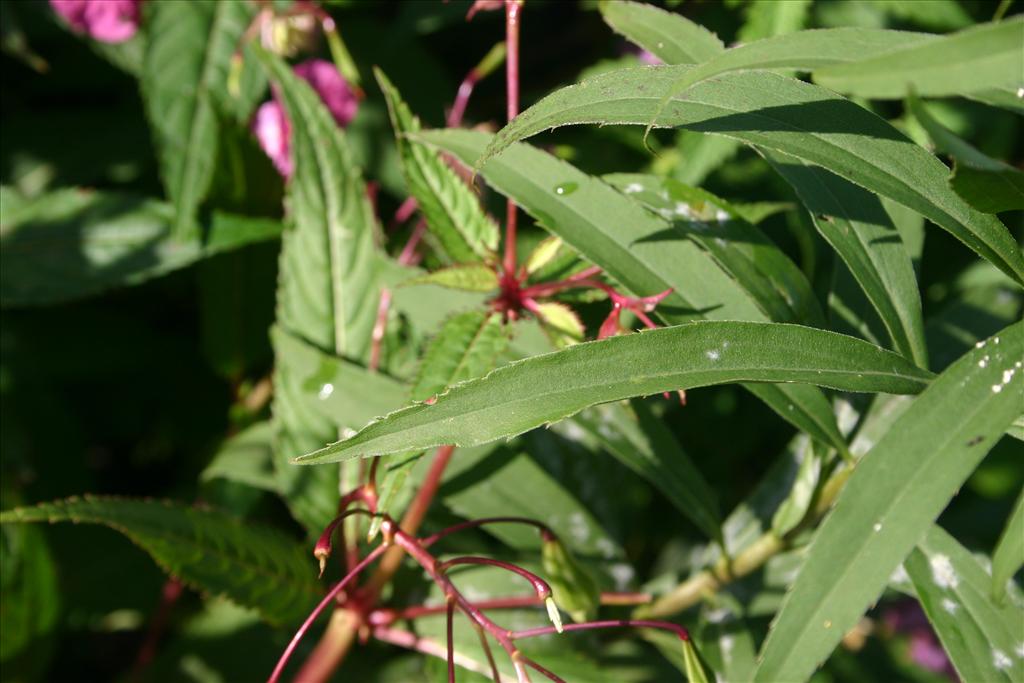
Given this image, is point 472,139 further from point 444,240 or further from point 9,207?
point 9,207

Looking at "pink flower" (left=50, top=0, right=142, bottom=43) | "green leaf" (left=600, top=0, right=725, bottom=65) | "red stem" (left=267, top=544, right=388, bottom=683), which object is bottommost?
"red stem" (left=267, top=544, right=388, bottom=683)

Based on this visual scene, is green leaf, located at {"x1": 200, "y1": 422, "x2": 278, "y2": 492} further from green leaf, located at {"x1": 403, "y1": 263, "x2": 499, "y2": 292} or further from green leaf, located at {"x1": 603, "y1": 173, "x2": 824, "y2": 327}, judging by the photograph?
green leaf, located at {"x1": 603, "y1": 173, "x2": 824, "y2": 327}

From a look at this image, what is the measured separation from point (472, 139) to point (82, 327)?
87 cm

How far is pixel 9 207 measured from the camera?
1156mm

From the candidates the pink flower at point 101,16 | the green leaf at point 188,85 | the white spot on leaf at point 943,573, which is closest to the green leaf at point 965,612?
the white spot on leaf at point 943,573

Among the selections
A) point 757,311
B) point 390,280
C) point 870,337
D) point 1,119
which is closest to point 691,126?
point 757,311

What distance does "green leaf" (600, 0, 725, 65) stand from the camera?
86 cm

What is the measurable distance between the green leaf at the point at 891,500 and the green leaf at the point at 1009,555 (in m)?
0.05

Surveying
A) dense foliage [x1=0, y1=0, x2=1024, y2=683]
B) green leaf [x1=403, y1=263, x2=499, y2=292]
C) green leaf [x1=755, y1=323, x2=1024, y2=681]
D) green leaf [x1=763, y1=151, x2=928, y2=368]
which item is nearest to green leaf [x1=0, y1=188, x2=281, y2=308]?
dense foliage [x1=0, y1=0, x2=1024, y2=683]

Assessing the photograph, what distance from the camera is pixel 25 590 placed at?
3.76ft

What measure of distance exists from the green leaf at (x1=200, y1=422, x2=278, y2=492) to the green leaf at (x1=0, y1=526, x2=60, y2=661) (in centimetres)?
21

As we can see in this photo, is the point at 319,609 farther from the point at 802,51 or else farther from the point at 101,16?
the point at 101,16

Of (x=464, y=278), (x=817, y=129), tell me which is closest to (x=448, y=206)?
(x=464, y=278)

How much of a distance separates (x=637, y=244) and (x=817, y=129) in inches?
7.6
